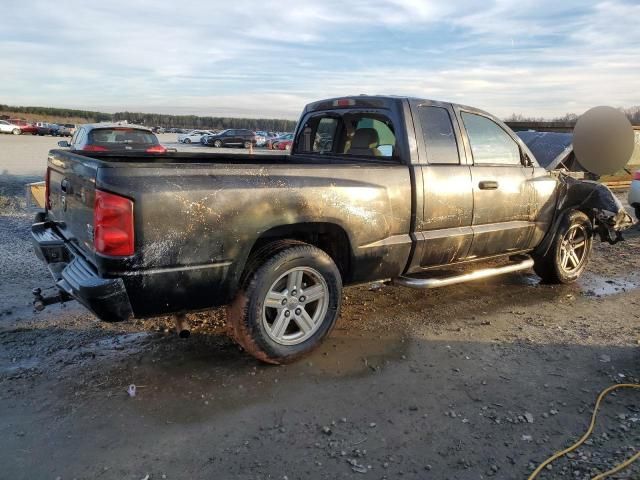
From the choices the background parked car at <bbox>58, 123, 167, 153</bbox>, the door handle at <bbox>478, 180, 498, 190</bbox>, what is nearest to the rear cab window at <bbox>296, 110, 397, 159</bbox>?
the door handle at <bbox>478, 180, 498, 190</bbox>

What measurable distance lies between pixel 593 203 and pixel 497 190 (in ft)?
5.96

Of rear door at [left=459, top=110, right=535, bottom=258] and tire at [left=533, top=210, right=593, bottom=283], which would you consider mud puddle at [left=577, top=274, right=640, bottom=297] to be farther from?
rear door at [left=459, top=110, right=535, bottom=258]

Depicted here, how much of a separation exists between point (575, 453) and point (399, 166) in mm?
2377

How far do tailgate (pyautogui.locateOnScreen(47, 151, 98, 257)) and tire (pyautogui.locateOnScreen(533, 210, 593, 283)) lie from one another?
4598mm

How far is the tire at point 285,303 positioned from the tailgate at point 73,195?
3.47 ft

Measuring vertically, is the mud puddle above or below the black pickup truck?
below

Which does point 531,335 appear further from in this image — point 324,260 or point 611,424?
point 324,260

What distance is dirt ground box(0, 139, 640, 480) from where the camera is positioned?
2.76 m

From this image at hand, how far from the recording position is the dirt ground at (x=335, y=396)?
2.76 m

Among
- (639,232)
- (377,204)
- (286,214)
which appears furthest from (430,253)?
(639,232)

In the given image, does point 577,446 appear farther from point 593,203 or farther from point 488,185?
point 593,203

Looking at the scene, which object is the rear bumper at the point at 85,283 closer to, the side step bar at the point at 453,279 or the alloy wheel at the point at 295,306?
the alloy wheel at the point at 295,306

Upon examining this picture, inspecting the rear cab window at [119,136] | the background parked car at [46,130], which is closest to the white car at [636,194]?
the rear cab window at [119,136]

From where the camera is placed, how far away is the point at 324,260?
3.84 meters
